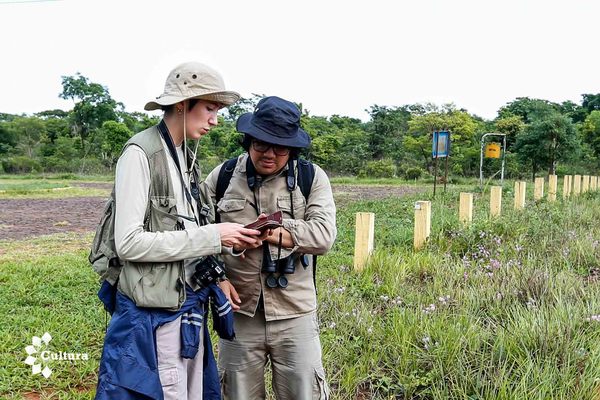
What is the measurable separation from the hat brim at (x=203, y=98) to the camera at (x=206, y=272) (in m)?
0.55

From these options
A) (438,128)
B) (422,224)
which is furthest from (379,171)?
(422,224)

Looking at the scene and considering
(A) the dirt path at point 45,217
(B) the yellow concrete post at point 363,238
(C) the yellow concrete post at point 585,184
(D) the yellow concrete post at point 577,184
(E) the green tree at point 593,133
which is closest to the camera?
(B) the yellow concrete post at point 363,238

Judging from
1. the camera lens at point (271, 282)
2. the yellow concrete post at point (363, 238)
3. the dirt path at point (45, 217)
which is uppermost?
the camera lens at point (271, 282)

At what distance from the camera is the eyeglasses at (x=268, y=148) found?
1.96 m

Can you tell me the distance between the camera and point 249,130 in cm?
194

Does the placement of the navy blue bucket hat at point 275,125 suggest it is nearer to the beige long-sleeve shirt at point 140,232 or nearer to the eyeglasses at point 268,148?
the eyeglasses at point 268,148

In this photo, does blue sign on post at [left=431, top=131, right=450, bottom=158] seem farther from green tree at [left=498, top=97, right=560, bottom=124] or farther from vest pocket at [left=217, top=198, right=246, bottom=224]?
green tree at [left=498, top=97, right=560, bottom=124]

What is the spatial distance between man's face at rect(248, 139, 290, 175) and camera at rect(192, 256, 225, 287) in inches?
16.6

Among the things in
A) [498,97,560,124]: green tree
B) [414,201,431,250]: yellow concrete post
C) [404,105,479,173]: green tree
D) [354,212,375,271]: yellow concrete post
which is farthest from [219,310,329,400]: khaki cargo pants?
[498,97,560,124]: green tree

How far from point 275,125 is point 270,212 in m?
0.35

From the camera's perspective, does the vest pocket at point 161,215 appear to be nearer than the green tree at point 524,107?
Yes

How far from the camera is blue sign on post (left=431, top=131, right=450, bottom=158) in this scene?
416 inches

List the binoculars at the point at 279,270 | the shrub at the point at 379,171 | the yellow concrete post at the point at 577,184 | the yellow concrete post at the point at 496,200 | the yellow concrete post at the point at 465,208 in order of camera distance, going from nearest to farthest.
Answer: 1. the binoculars at the point at 279,270
2. the yellow concrete post at the point at 465,208
3. the yellow concrete post at the point at 496,200
4. the yellow concrete post at the point at 577,184
5. the shrub at the point at 379,171

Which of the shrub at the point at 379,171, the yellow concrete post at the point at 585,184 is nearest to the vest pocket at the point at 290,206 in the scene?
the yellow concrete post at the point at 585,184
